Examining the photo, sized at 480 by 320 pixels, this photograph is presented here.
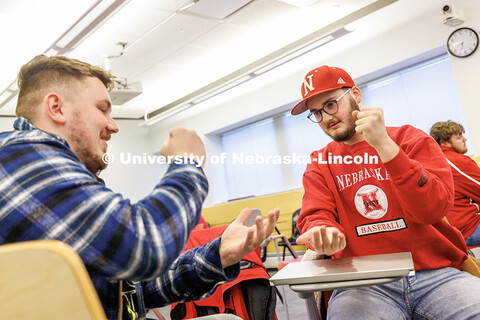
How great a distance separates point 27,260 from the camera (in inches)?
20.9

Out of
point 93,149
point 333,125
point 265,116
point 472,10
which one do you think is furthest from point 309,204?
point 265,116

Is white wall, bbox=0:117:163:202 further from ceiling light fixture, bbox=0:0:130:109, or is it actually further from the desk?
the desk

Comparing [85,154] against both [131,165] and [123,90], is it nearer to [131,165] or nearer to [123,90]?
[123,90]

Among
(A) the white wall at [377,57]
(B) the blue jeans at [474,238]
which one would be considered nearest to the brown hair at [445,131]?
(B) the blue jeans at [474,238]

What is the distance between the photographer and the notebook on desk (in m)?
1.05

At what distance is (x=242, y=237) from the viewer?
1.12 metres

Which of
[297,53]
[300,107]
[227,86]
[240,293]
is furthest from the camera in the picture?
[227,86]

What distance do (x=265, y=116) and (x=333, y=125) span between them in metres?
6.72

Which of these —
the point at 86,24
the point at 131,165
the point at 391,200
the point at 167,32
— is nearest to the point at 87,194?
the point at 391,200

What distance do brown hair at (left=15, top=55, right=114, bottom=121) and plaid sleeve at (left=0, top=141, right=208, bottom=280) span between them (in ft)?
0.78

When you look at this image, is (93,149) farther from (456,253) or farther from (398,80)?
(398,80)

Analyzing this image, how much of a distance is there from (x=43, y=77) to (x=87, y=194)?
43cm

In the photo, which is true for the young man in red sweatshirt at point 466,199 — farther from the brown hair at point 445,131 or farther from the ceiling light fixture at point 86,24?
the ceiling light fixture at point 86,24

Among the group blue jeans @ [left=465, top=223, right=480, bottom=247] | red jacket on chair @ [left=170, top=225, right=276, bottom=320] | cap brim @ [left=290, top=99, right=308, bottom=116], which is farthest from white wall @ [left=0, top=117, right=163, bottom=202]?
cap brim @ [left=290, top=99, right=308, bottom=116]
